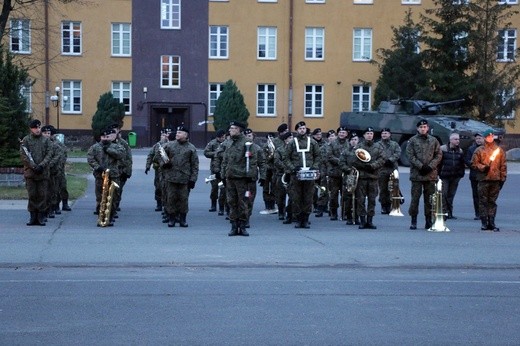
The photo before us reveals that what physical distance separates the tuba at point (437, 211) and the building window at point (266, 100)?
3968 cm

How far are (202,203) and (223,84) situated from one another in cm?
3293

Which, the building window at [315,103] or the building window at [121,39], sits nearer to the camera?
the building window at [121,39]

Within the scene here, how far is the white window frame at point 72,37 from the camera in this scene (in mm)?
55969

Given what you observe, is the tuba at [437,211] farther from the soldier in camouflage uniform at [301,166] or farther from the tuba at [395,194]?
the tuba at [395,194]

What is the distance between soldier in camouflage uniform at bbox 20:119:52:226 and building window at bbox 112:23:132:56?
38.4 meters

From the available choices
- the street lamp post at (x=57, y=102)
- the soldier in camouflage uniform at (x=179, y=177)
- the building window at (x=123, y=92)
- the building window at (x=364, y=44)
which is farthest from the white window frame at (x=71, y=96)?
the soldier in camouflage uniform at (x=179, y=177)

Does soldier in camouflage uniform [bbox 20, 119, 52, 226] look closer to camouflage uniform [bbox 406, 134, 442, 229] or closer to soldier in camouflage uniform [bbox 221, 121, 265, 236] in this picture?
soldier in camouflage uniform [bbox 221, 121, 265, 236]

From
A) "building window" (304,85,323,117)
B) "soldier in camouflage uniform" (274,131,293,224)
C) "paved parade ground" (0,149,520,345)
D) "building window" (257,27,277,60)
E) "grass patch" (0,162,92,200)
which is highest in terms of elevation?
"building window" (257,27,277,60)

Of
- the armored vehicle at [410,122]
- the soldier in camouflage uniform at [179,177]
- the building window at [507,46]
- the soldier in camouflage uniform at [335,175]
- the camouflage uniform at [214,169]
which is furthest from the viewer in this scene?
the building window at [507,46]

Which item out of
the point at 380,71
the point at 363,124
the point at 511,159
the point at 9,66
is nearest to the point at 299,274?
the point at 9,66

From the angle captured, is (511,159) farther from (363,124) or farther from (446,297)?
(446,297)

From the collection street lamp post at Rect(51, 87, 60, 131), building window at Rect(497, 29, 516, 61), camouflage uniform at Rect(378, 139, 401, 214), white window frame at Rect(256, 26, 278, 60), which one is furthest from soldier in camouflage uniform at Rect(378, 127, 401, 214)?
building window at Rect(497, 29, 516, 61)

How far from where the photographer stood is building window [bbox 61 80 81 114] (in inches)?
2231

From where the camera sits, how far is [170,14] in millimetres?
56562
